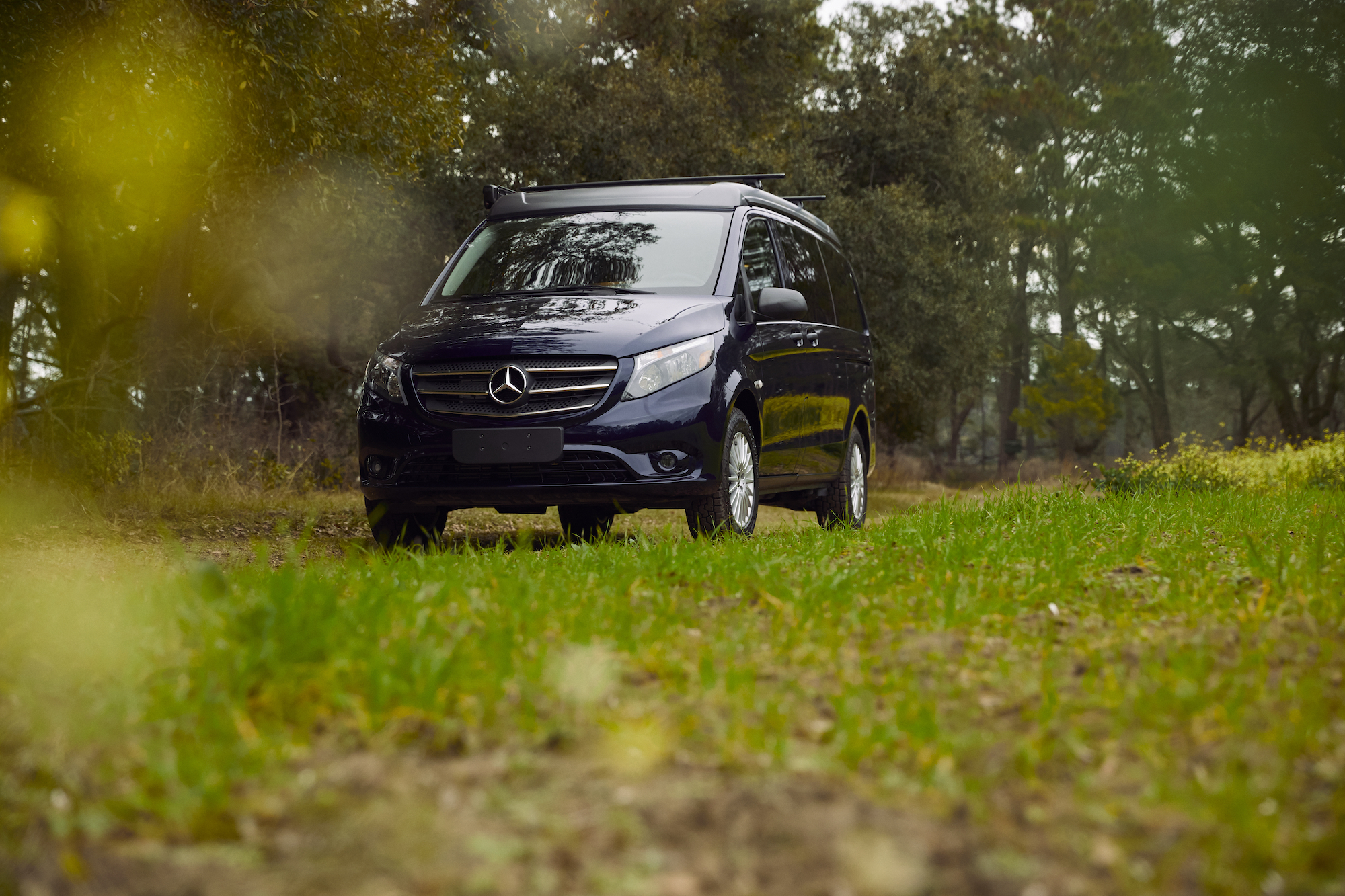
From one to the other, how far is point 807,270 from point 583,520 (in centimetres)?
250

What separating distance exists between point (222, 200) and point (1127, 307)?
29254 millimetres

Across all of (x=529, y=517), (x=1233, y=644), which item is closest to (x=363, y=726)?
(x=1233, y=644)

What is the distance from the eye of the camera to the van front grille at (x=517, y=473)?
234 inches

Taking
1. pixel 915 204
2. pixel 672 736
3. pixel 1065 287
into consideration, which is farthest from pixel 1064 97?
pixel 672 736

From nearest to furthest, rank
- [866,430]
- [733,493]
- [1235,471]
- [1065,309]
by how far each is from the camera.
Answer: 1. [733,493]
2. [866,430]
3. [1235,471]
4. [1065,309]

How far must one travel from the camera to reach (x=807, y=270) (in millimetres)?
8406

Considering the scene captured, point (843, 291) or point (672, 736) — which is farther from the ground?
point (843, 291)

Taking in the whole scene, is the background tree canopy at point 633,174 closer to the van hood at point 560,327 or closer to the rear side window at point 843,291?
the van hood at point 560,327

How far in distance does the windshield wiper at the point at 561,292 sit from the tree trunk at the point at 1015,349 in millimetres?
27801

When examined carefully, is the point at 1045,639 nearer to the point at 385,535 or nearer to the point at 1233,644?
the point at 1233,644

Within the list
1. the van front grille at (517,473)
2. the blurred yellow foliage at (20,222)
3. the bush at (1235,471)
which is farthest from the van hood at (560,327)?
the blurred yellow foliage at (20,222)

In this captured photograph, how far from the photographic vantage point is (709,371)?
6.16 m

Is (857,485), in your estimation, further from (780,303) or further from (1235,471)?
(1235,471)

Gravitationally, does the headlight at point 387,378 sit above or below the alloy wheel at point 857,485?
above
